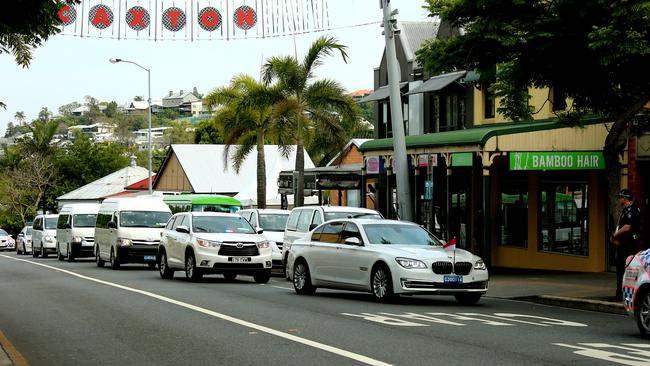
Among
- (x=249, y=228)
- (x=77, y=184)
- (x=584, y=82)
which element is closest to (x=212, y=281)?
(x=249, y=228)

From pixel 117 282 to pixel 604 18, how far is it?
13.6m

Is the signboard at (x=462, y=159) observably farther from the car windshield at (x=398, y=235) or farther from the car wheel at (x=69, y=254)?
the car wheel at (x=69, y=254)

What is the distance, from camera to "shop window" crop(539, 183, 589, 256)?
96.6ft

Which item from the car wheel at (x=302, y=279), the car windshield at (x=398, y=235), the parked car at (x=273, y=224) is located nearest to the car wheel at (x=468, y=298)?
the car windshield at (x=398, y=235)

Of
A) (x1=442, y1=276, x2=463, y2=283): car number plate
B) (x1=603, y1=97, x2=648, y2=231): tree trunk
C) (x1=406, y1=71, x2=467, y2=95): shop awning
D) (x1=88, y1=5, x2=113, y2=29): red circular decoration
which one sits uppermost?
(x1=406, y1=71, x2=467, y2=95): shop awning

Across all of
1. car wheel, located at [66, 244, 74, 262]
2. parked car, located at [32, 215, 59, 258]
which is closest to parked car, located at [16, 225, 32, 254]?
parked car, located at [32, 215, 59, 258]

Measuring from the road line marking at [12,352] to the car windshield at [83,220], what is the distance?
27427 mm

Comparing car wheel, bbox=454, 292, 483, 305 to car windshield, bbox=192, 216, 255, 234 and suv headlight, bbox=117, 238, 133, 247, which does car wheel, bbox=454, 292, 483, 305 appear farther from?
suv headlight, bbox=117, 238, 133, 247

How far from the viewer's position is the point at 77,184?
3885 inches

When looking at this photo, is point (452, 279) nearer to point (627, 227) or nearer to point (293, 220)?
point (627, 227)

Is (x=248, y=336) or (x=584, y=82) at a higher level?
(x=584, y=82)

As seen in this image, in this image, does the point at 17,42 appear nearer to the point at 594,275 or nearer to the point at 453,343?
the point at 453,343

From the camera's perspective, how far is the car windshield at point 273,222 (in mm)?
32281

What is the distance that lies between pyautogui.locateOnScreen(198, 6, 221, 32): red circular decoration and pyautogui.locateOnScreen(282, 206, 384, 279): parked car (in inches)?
252
